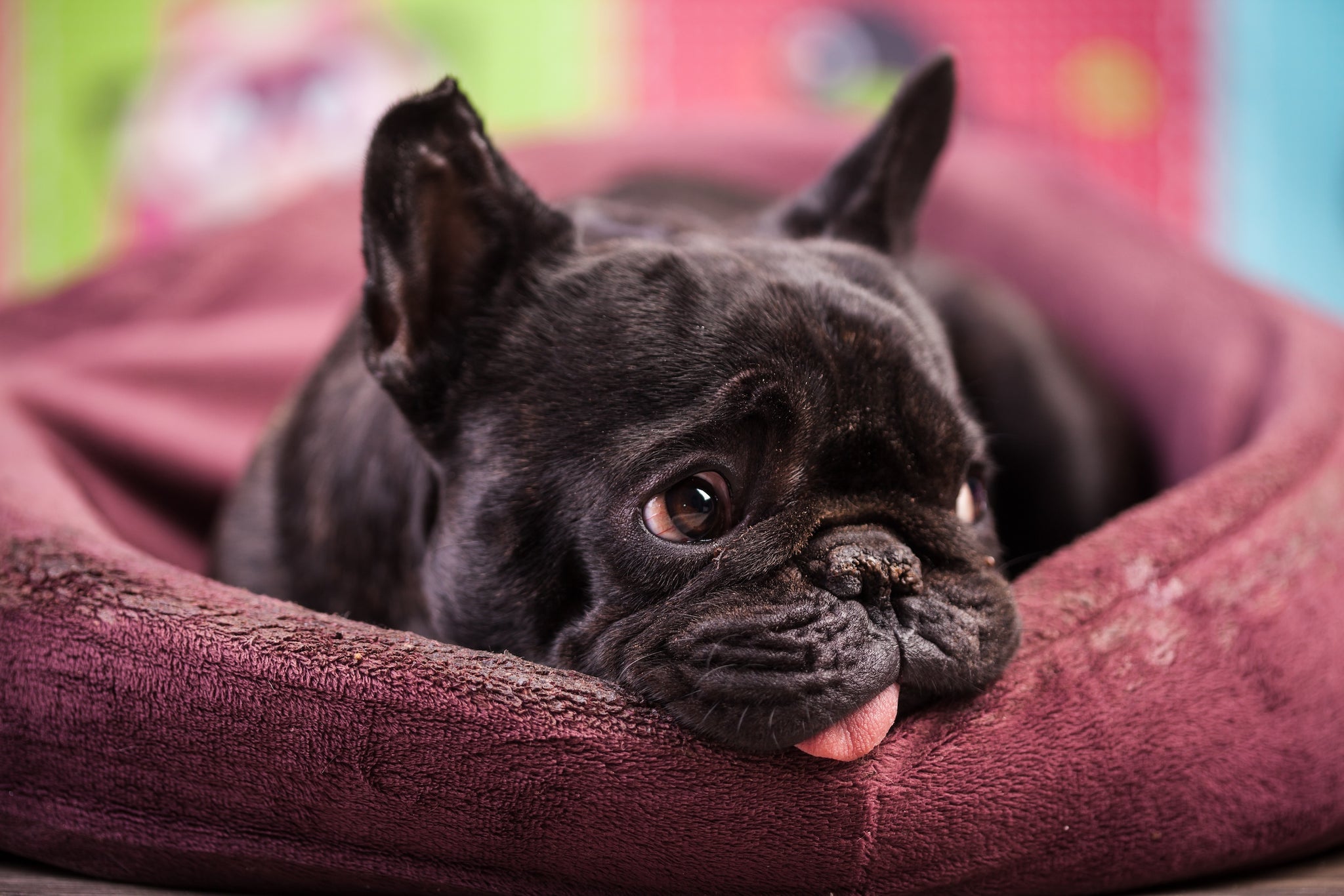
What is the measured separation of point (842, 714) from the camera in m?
1.16

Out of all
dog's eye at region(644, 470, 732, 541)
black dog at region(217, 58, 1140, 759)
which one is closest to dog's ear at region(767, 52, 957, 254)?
black dog at region(217, 58, 1140, 759)

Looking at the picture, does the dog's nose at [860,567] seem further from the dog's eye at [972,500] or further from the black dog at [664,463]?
the dog's eye at [972,500]

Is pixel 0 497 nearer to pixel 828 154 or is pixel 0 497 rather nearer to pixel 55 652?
pixel 55 652

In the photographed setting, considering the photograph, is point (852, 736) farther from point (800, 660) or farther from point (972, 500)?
point (972, 500)

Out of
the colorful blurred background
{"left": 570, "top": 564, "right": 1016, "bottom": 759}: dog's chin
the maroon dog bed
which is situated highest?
{"left": 570, "top": 564, "right": 1016, "bottom": 759}: dog's chin

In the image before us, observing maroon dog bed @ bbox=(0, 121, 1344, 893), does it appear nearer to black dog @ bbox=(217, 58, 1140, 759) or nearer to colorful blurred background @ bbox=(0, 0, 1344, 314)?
black dog @ bbox=(217, 58, 1140, 759)

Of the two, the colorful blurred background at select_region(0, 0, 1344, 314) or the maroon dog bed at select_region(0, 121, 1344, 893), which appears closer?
the maroon dog bed at select_region(0, 121, 1344, 893)

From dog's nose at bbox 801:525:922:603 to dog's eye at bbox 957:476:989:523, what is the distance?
0.31 meters

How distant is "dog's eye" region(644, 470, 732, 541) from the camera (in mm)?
1312

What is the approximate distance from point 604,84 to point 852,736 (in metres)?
4.43

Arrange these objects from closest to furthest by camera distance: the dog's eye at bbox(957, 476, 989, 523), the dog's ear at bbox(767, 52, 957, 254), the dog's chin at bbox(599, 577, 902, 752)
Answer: the dog's chin at bbox(599, 577, 902, 752)
the dog's eye at bbox(957, 476, 989, 523)
the dog's ear at bbox(767, 52, 957, 254)

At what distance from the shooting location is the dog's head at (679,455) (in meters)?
1.21

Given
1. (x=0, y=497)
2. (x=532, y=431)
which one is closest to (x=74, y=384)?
(x=0, y=497)

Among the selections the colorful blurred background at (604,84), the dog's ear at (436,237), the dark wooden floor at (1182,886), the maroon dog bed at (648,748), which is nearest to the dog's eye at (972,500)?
the maroon dog bed at (648,748)
